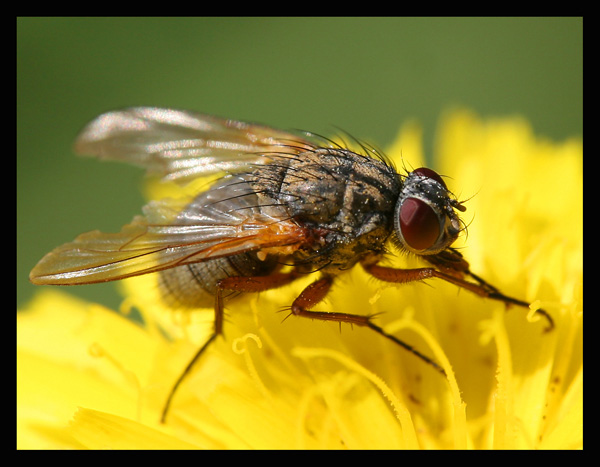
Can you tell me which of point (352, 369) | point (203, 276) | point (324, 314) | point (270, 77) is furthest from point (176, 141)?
point (270, 77)

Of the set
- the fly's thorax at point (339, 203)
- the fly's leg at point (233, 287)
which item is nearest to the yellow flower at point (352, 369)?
the fly's leg at point (233, 287)

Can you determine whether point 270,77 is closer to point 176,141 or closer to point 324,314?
point 176,141

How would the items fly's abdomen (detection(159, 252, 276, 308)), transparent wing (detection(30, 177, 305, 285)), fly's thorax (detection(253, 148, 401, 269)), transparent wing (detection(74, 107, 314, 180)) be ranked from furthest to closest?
transparent wing (detection(74, 107, 314, 180)) < fly's abdomen (detection(159, 252, 276, 308)) < fly's thorax (detection(253, 148, 401, 269)) < transparent wing (detection(30, 177, 305, 285))

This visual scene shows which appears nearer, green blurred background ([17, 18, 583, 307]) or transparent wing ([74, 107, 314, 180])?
transparent wing ([74, 107, 314, 180])

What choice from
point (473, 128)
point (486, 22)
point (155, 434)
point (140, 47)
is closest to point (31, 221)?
point (140, 47)

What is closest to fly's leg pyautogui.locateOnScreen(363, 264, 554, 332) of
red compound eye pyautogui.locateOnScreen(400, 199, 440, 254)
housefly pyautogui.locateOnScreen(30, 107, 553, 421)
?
housefly pyautogui.locateOnScreen(30, 107, 553, 421)

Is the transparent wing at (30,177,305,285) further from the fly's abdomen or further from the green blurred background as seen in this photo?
the green blurred background
